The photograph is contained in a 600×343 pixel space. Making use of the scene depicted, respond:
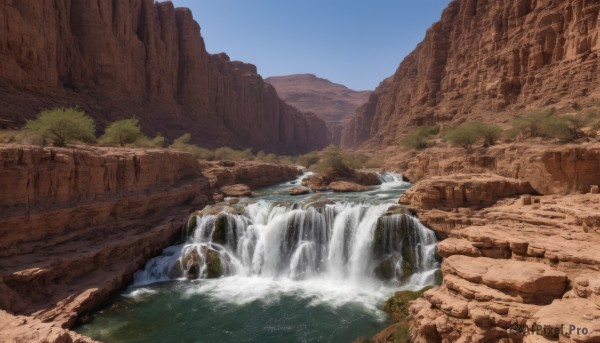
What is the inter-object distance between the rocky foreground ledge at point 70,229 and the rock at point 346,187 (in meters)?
12.0

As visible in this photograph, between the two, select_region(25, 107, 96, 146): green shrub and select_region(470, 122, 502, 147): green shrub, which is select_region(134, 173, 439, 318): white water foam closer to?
select_region(25, 107, 96, 146): green shrub

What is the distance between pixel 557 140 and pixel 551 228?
1137 cm

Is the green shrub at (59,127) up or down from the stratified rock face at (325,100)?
down

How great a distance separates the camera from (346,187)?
26469mm

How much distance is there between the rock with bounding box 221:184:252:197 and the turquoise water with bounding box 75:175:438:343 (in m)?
6.11

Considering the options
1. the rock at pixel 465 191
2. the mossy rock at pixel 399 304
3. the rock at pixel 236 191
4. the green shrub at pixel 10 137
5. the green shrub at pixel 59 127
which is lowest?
the mossy rock at pixel 399 304

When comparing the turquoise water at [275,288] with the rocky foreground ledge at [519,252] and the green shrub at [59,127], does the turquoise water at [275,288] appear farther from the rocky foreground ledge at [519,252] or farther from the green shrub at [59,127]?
the green shrub at [59,127]

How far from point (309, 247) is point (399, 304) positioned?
5635 millimetres

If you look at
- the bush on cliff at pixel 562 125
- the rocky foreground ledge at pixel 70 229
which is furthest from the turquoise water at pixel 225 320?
the bush on cliff at pixel 562 125

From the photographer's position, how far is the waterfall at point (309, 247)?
14.5 meters

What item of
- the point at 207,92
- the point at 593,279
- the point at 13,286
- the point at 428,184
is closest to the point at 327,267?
the point at 428,184

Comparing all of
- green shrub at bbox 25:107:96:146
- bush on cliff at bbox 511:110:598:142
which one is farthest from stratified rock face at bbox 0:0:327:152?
bush on cliff at bbox 511:110:598:142

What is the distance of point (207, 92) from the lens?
49.8 meters

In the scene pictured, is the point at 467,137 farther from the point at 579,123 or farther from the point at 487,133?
the point at 579,123
